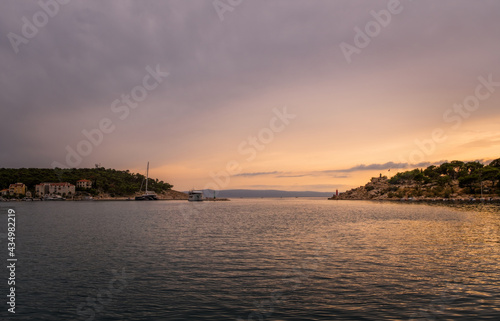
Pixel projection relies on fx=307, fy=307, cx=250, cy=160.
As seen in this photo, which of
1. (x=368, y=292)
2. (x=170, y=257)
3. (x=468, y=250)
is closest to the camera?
(x=368, y=292)

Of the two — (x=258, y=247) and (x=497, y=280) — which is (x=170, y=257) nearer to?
(x=258, y=247)

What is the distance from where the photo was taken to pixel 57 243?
43344mm

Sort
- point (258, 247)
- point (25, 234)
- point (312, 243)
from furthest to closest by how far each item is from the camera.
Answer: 1. point (25, 234)
2. point (312, 243)
3. point (258, 247)

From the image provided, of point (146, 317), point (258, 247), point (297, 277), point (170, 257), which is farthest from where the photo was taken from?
point (258, 247)

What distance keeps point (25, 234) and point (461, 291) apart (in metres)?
61.7

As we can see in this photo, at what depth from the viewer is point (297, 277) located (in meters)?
25.6

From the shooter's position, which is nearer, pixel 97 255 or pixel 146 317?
pixel 146 317

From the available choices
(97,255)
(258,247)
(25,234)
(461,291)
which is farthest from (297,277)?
(25,234)

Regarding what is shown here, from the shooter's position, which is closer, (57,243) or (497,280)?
(497,280)

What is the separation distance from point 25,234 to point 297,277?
1979 inches

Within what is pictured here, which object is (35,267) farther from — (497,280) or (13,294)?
(497,280)

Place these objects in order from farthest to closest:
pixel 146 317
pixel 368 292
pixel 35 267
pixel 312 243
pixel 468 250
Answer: pixel 312 243 < pixel 468 250 < pixel 35 267 < pixel 368 292 < pixel 146 317

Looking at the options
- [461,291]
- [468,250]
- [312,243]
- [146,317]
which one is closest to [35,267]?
[146,317]

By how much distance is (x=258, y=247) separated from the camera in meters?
39.9
